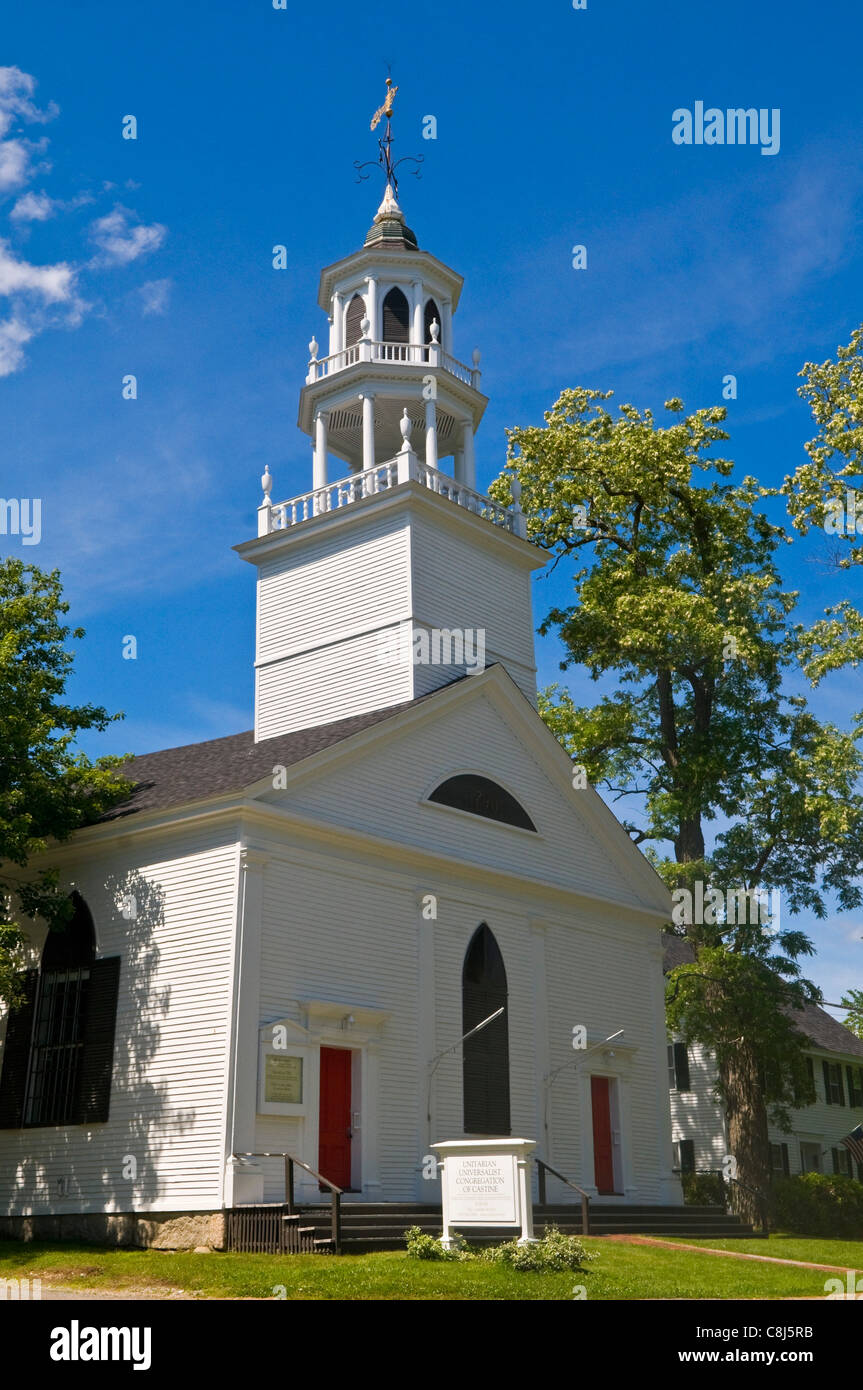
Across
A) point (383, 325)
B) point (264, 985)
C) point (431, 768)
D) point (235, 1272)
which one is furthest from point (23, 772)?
point (383, 325)

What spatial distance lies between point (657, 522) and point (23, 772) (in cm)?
1929

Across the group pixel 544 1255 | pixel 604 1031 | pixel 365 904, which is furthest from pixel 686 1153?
pixel 544 1255

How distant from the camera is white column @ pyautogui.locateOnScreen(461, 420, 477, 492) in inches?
1205

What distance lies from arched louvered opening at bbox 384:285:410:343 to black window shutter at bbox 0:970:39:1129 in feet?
53.3

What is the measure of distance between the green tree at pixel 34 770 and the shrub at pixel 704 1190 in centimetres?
2316

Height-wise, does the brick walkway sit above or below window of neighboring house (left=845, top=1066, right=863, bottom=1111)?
below

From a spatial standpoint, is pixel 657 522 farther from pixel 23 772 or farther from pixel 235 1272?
pixel 235 1272

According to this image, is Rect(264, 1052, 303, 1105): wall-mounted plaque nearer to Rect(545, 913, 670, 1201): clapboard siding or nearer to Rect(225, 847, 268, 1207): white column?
Rect(225, 847, 268, 1207): white column

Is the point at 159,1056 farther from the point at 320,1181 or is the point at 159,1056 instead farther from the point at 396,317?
the point at 396,317

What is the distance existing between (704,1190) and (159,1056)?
2357cm

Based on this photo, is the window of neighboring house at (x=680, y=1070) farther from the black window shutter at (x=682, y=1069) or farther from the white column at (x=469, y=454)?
the white column at (x=469, y=454)

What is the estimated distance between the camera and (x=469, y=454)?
102 feet

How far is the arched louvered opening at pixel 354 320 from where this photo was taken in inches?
1226

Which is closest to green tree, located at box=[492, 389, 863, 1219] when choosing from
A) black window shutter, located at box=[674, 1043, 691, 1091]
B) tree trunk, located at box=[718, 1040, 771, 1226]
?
tree trunk, located at box=[718, 1040, 771, 1226]
